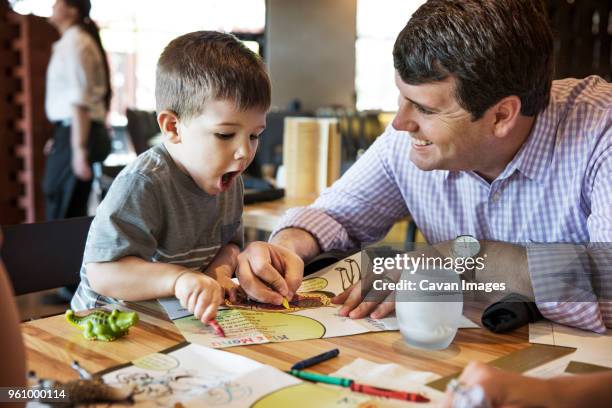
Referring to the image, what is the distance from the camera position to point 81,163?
11.1ft

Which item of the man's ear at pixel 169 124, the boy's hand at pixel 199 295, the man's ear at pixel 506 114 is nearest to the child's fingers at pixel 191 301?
the boy's hand at pixel 199 295

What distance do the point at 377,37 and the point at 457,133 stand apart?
24.7ft

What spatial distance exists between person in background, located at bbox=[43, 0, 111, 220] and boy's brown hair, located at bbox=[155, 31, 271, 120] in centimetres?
218

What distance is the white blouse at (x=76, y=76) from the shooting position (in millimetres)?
3256

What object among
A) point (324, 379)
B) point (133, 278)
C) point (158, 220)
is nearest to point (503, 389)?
point (324, 379)

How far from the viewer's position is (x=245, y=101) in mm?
1234

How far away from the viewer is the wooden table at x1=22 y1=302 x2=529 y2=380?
0.86 metres

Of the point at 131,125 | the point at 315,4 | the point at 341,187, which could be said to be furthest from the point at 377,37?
the point at 341,187

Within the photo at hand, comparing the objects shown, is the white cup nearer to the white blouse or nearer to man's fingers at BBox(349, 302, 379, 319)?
man's fingers at BBox(349, 302, 379, 319)

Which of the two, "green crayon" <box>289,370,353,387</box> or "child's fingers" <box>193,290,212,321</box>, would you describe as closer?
"green crayon" <box>289,370,353,387</box>

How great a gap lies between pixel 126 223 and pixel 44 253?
37 centimetres

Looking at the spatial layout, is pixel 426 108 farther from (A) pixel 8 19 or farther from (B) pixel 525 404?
(A) pixel 8 19

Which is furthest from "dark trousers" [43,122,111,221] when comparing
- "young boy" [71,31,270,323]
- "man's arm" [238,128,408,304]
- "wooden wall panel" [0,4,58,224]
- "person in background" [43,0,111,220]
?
"young boy" [71,31,270,323]

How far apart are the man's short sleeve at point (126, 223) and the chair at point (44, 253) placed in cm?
28
